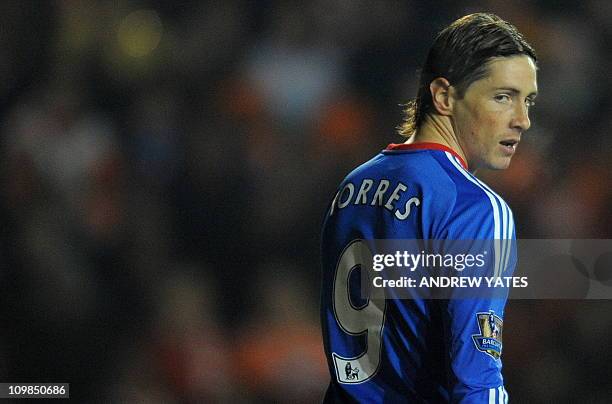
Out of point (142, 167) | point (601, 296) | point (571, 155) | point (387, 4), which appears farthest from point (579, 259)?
point (142, 167)

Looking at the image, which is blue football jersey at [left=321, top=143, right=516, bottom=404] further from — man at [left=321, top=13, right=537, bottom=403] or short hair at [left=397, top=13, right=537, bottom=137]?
short hair at [left=397, top=13, right=537, bottom=137]

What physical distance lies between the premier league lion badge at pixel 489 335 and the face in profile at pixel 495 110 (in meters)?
0.41

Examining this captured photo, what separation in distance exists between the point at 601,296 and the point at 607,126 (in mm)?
607

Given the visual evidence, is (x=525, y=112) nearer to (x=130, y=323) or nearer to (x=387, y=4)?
(x=387, y=4)

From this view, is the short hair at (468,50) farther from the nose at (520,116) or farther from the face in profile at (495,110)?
the nose at (520,116)

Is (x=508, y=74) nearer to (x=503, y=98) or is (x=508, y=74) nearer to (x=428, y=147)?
(x=503, y=98)

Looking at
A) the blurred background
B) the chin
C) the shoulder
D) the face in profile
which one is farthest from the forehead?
the blurred background

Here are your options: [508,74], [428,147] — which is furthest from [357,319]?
[508,74]

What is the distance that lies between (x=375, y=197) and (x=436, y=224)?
13 centimetres

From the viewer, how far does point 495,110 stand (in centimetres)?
187

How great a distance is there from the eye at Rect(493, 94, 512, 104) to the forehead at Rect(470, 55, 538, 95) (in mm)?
24

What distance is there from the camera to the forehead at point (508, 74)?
1.80 meters

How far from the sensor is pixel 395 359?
163cm

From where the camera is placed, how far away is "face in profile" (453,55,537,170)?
1.81 m
